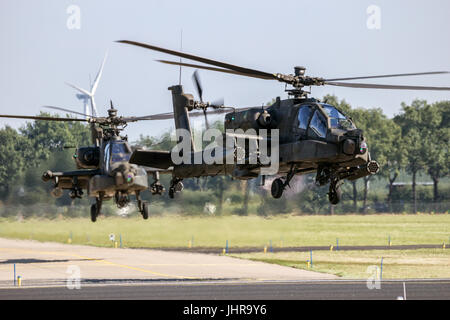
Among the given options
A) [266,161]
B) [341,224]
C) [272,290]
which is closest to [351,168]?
[266,161]

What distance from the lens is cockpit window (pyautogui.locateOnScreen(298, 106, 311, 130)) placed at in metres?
27.2

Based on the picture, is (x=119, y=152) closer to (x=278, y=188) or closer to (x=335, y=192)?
(x=278, y=188)

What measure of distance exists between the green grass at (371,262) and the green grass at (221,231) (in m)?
3.36

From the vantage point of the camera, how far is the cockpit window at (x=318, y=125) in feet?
87.0

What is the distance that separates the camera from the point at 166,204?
5647cm

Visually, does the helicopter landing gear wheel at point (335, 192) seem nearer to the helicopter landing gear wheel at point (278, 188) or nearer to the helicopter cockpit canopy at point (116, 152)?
the helicopter landing gear wheel at point (278, 188)

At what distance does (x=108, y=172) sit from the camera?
3956 centimetres

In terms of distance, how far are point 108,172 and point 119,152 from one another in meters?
1.26

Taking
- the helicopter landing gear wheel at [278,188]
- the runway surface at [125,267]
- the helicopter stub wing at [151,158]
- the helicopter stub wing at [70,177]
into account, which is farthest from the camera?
the helicopter stub wing at [70,177]

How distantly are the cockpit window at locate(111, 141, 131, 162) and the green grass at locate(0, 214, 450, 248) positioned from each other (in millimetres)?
16092

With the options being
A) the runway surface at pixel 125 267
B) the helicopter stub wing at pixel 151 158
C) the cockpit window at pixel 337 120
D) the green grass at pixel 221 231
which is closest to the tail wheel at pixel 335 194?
the cockpit window at pixel 337 120

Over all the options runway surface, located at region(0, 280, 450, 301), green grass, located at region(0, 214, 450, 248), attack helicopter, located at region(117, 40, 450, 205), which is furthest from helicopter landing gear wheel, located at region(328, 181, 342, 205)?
green grass, located at region(0, 214, 450, 248)
